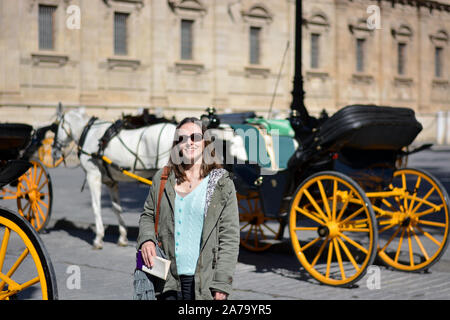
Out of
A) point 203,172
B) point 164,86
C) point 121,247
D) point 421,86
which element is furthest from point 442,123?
point 203,172

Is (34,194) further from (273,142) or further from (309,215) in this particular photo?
(309,215)

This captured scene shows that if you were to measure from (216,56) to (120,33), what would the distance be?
16.5ft

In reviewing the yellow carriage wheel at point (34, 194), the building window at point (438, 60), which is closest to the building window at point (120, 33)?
the yellow carriage wheel at point (34, 194)

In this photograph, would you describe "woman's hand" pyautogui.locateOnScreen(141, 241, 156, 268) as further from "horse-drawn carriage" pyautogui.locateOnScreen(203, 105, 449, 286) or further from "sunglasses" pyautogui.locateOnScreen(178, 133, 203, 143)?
"horse-drawn carriage" pyautogui.locateOnScreen(203, 105, 449, 286)

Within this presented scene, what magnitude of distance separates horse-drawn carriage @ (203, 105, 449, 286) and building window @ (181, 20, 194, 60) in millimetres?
25359

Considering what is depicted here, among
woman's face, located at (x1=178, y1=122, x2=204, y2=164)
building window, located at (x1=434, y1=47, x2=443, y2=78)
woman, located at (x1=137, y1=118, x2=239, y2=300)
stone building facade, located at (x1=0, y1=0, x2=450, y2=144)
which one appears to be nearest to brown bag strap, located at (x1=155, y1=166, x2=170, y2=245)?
woman, located at (x1=137, y1=118, x2=239, y2=300)

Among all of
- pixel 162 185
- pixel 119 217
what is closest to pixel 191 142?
pixel 162 185

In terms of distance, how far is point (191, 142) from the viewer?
391 centimetres

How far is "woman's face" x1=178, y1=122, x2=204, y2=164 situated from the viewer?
3.90m

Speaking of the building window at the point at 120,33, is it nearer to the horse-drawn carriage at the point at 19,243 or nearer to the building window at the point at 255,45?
the building window at the point at 255,45

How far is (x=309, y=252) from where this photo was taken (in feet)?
29.2
